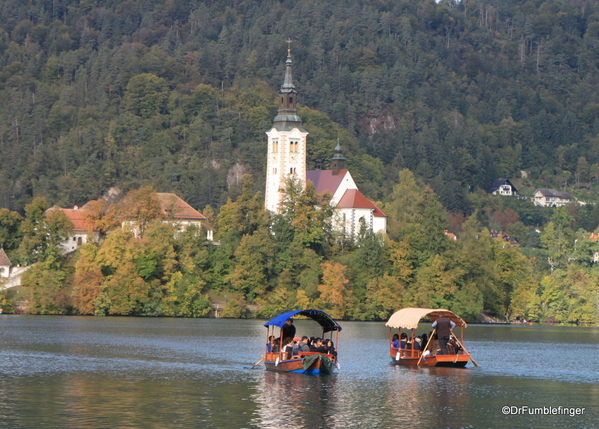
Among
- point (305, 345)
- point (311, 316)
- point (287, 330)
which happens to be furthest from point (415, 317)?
point (305, 345)

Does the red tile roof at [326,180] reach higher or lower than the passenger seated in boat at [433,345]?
higher

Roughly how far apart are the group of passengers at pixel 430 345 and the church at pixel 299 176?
270 ft

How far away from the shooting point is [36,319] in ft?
389

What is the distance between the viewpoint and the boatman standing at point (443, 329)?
218ft

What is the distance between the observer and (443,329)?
220 ft

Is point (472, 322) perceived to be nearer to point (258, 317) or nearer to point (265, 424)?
point (258, 317)

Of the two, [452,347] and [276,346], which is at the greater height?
[452,347]

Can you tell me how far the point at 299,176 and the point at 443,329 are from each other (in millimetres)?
92894

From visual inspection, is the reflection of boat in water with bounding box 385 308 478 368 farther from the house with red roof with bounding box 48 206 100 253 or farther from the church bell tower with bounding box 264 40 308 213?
the church bell tower with bounding box 264 40 308 213

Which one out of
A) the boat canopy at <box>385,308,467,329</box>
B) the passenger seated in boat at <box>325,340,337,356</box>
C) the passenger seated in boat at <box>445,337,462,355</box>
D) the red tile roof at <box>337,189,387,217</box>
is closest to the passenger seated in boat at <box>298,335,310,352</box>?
the passenger seated in boat at <box>325,340,337,356</box>

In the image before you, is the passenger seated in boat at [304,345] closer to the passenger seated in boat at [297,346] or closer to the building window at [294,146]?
the passenger seated in boat at [297,346]

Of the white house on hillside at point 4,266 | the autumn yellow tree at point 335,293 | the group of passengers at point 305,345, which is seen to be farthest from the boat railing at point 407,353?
the white house on hillside at point 4,266

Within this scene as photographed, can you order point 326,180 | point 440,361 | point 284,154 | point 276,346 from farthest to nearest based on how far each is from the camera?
1. point 326,180
2. point 284,154
3. point 440,361
4. point 276,346

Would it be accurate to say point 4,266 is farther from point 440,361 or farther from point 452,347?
point 452,347
